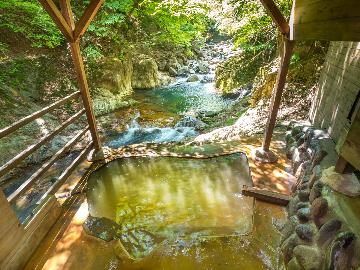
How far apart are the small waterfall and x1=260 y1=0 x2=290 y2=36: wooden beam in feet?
16.3

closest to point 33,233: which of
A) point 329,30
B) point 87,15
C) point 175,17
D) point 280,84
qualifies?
point 87,15

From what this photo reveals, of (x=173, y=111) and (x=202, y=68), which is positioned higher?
(x=202, y=68)

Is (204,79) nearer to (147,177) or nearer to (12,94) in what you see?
(12,94)

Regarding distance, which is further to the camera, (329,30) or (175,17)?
(175,17)

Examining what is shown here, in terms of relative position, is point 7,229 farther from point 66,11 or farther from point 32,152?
point 66,11

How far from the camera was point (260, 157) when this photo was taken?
476 cm

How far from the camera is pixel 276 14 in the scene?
3662 mm

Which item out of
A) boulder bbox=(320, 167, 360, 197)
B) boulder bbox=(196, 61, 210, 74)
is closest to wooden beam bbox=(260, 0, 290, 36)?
boulder bbox=(320, 167, 360, 197)

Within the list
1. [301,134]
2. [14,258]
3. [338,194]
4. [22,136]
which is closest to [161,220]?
[14,258]

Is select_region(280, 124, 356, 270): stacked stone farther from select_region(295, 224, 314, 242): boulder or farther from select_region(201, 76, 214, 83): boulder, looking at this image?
select_region(201, 76, 214, 83): boulder

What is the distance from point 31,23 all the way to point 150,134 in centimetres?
562

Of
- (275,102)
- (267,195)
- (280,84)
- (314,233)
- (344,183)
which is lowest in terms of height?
(267,195)

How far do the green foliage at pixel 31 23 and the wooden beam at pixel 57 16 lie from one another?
5.89m

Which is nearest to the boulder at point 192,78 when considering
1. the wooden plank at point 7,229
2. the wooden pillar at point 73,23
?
the wooden pillar at point 73,23
